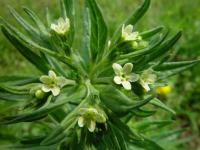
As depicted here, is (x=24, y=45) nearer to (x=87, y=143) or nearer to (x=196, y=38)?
(x=87, y=143)

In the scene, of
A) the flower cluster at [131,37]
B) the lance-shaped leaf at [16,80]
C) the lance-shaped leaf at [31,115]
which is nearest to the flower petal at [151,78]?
the flower cluster at [131,37]

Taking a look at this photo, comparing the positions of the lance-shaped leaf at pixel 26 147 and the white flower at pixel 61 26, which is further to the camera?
the lance-shaped leaf at pixel 26 147

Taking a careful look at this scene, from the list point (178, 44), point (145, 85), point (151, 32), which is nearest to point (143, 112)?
point (145, 85)

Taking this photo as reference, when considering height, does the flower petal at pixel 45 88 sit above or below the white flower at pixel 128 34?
below

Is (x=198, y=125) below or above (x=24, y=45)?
above

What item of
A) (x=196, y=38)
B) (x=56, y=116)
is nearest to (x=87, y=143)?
(x=56, y=116)

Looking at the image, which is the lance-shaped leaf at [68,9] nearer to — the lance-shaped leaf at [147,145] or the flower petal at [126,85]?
the flower petal at [126,85]
